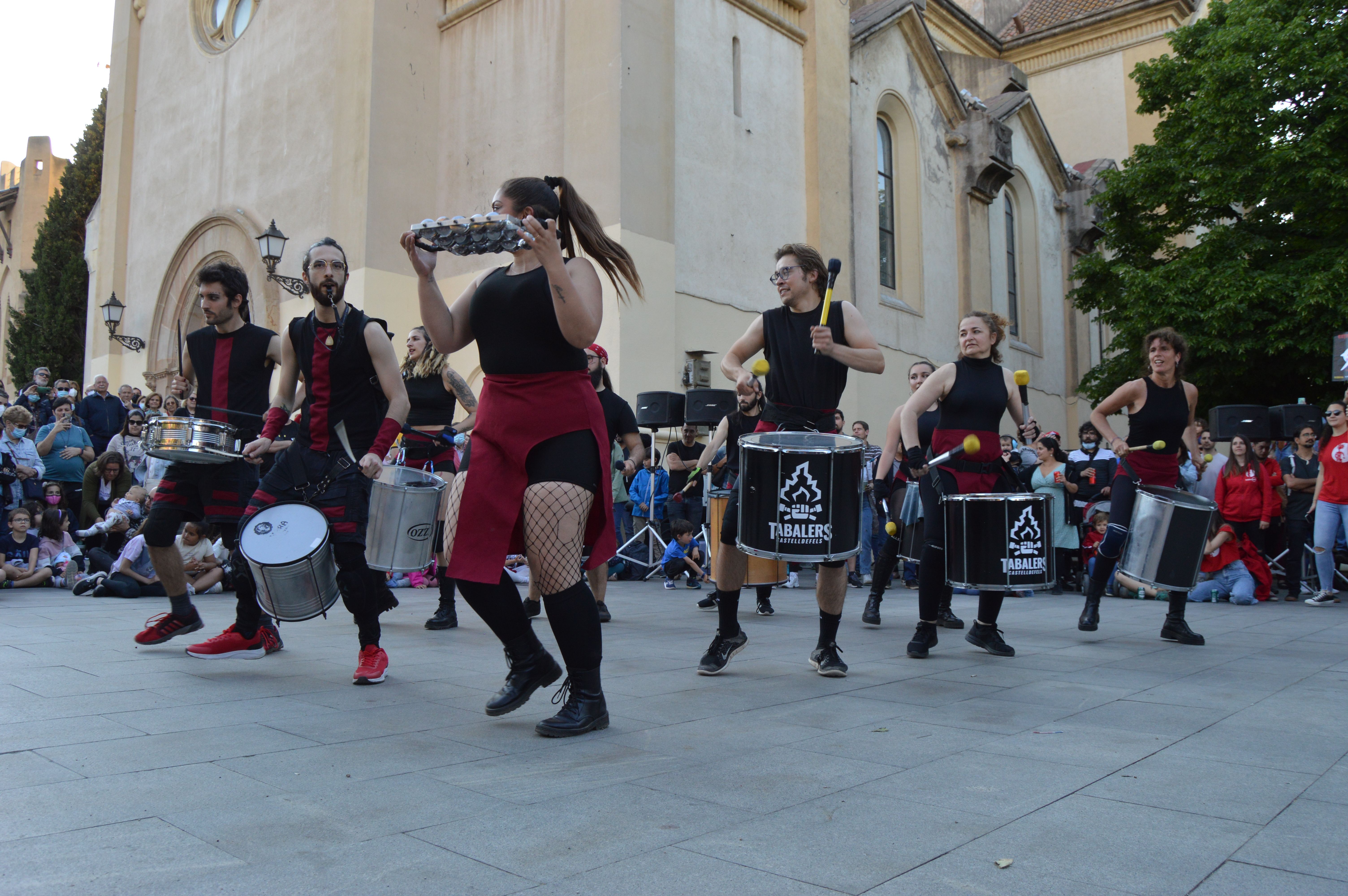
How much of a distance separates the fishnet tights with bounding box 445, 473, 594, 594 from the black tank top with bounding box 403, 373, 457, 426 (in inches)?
145

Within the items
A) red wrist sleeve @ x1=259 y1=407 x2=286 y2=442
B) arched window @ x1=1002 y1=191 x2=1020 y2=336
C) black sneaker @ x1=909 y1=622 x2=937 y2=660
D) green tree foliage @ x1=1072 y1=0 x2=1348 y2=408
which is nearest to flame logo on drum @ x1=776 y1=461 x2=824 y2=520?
black sneaker @ x1=909 y1=622 x2=937 y2=660

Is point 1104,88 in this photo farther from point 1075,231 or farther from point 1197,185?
point 1197,185

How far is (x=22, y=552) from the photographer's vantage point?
1053 centimetres

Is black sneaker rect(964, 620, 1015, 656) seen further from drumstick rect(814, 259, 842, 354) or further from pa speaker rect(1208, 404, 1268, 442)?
pa speaker rect(1208, 404, 1268, 442)

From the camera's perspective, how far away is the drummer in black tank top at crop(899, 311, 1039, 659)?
19.1ft

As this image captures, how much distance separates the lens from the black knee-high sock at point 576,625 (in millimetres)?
3695

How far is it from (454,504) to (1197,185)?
23.1 metres

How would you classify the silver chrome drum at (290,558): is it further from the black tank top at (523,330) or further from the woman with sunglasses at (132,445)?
the woman with sunglasses at (132,445)

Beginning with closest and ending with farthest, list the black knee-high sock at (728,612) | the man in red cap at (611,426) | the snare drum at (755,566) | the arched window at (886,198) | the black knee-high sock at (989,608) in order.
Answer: the black knee-high sock at (728,612)
the black knee-high sock at (989,608)
the man in red cap at (611,426)
the snare drum at (755,566)
the arched window at (886,198)

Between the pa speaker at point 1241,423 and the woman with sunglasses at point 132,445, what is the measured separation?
1330cm

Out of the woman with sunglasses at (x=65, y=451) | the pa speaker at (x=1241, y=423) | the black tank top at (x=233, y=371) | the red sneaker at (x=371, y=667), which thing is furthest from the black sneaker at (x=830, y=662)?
the woman with sunglasses at (x=65, y=451)

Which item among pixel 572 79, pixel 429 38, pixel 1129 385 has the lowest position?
pixel 1129 385

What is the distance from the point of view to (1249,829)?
2.63 meters

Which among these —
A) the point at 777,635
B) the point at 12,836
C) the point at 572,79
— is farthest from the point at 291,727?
the point at 572,79
